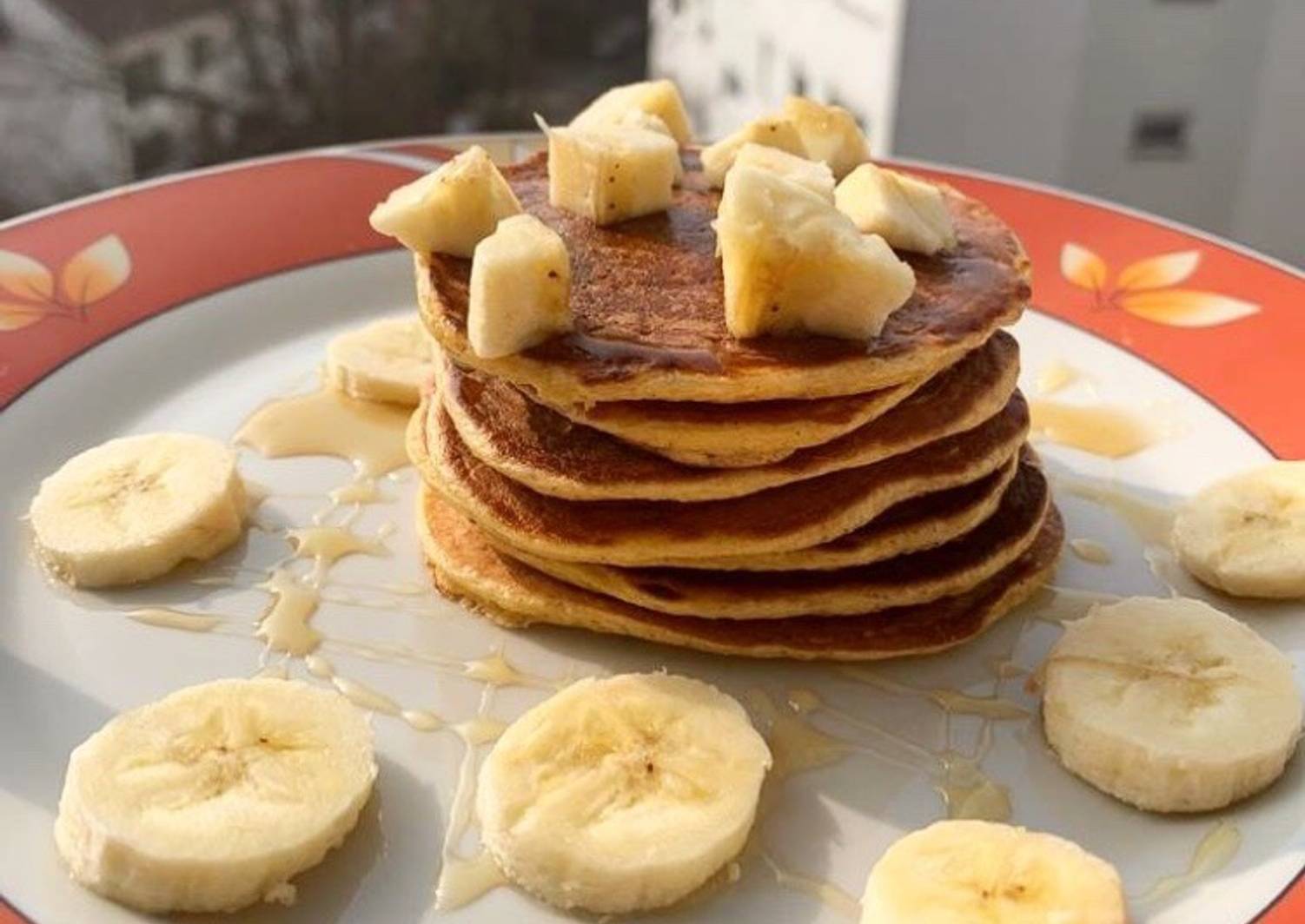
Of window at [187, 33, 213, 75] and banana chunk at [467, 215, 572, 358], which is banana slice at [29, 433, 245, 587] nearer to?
banana chunk at [467, 215, 572, 358]

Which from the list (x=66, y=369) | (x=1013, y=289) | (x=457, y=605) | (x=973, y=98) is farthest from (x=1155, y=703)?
(x=973, y=98)

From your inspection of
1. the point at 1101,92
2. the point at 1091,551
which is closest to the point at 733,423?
the point at 1091,551

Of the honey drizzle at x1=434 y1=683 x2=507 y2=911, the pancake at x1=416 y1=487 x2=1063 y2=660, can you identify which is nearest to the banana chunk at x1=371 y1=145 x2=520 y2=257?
the pancake at x1=416 y1=487 x2=1063 y2=660

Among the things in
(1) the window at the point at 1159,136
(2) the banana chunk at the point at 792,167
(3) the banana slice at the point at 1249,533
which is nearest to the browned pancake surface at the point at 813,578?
(3) the banana slice at the point at 1249,533

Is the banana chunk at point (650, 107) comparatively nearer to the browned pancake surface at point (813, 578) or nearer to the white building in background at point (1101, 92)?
the browned pancake surface at point (813, 578)

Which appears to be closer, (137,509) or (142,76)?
(137,509)

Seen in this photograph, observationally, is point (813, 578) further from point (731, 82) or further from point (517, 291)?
point (731, 82)
